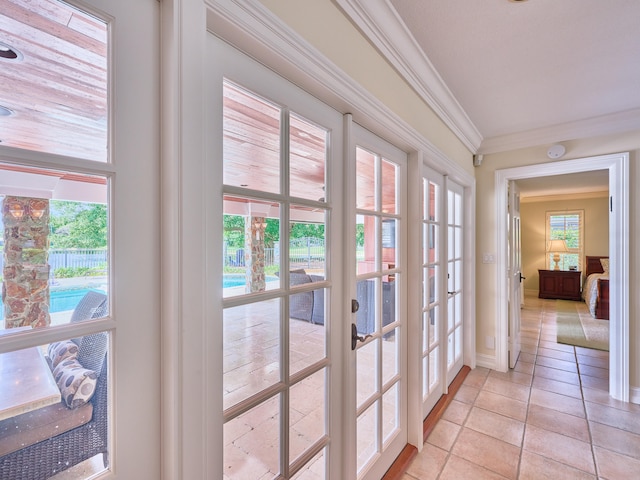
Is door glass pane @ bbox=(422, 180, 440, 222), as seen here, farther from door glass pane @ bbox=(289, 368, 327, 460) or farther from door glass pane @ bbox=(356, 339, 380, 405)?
door glass pane @ bbox=(289, 368, 327, 460)

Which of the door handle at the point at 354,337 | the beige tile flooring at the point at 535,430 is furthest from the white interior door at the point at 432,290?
the door handle at the point at 354,337

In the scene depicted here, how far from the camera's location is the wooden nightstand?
20.0 feet

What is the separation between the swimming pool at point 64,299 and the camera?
1.88 feet

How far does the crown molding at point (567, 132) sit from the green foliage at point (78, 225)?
3397 millimetres

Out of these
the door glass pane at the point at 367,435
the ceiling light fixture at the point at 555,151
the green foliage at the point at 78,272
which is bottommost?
the door glass pane at the point at 367,435

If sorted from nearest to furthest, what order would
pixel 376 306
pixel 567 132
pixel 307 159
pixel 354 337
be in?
pixel 307 159, pixel 354 337, pixel 376 306, pixel 567 132

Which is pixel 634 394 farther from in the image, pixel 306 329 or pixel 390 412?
pixel 306 329

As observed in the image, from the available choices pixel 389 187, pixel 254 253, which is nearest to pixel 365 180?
pixel 389 187

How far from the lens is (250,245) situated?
0.93 meters

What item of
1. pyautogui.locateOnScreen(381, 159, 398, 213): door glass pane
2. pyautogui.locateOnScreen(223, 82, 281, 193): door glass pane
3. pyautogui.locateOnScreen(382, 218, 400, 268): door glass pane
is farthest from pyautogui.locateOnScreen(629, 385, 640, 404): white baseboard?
pyautogui.locateOnScreen(223, 82, 281, 193): door glass pane

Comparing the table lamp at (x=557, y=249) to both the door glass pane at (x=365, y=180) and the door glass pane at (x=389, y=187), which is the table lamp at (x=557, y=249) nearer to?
the door glass pane at (x=389, y=187)

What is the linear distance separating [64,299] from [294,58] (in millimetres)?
901

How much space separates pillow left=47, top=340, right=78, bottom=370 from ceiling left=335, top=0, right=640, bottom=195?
54.2 inches

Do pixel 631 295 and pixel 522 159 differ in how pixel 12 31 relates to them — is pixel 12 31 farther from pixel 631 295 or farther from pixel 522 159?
pixel 631 295
